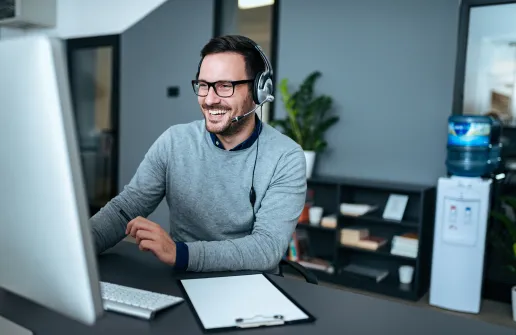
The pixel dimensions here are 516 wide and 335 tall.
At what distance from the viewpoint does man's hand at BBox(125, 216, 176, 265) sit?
117 centimetres

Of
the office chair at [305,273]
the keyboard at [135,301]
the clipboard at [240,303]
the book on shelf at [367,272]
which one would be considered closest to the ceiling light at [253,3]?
the book on shelf at [367,272]

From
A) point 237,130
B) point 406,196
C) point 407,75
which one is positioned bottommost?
point 406,196

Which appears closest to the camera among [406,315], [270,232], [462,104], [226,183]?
[406,315]

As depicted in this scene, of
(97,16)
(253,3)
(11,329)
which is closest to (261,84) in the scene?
(11,329)

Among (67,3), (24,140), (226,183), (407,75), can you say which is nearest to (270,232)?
(226,183)

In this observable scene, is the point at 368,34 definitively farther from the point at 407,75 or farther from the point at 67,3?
the point at 67,3

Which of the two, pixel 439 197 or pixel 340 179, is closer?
pixel 439 197

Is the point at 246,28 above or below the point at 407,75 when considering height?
above

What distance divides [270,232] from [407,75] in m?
2.65

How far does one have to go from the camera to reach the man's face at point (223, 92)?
1566 millimetres

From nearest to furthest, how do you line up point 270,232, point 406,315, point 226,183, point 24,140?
point 24,140, point 406,315, point 270,232, point 226,183

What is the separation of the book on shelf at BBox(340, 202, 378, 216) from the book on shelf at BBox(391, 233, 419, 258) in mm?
282

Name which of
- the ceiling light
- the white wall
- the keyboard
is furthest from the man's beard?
the white wall

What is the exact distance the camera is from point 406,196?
3.56 m
